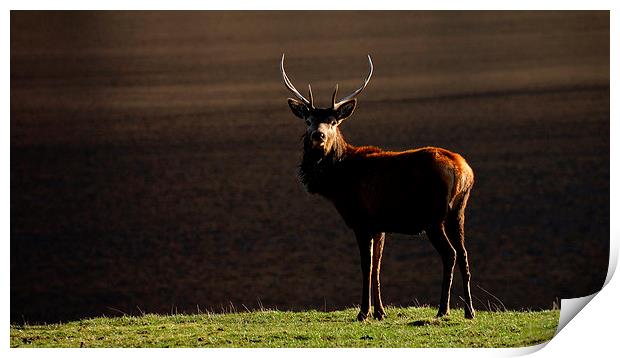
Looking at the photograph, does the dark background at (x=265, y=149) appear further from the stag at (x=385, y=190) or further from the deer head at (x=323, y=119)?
the deer head at (x=323, y=119)

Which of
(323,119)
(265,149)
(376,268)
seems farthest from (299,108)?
(265,149)

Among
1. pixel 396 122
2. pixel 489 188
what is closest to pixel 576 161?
pixel 489 188

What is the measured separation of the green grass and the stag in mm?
240

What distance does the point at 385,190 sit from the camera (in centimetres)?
927

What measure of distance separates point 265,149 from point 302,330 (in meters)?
7.52

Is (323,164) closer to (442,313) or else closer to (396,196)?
(396,196)

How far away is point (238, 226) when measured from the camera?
16.1 meters

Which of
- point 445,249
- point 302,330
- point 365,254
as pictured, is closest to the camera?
point 445,249

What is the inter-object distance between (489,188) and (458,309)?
5363 mm

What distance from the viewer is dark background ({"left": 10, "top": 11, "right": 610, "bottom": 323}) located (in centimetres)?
1185

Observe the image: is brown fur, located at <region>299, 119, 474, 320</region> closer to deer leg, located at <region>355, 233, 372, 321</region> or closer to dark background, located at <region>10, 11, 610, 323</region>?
deer leg, located at <region>355, 233, 372, 321</region>

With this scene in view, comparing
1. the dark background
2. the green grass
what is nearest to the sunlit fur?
the green grass

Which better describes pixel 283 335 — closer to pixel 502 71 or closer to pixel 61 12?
pixel 61 12
